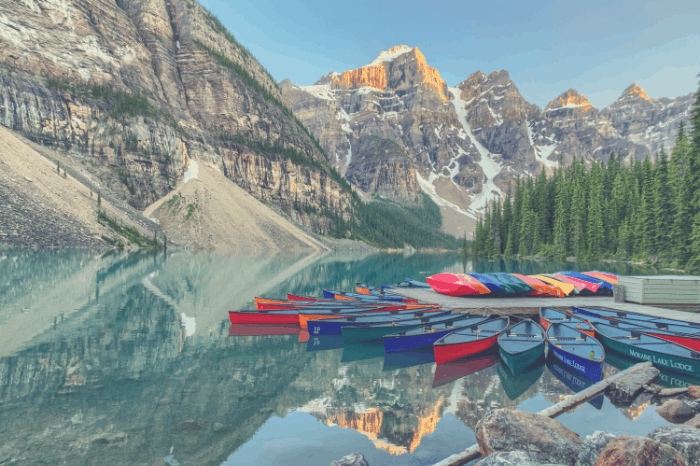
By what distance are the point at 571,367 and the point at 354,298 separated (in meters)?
17.2

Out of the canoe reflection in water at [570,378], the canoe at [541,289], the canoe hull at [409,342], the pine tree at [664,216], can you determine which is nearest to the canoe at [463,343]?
the canoe hull at [409,342]

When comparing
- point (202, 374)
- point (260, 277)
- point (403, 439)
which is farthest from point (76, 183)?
point (403, 439)

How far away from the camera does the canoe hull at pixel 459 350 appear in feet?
56.2

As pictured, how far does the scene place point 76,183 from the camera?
9444 cm

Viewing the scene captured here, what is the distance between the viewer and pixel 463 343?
17.4 meters

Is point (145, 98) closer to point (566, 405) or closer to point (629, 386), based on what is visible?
point (566, 405)

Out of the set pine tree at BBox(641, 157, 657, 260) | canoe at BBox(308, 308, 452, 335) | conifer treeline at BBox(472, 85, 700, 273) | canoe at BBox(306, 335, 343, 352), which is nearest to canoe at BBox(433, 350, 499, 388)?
canoe at BBox(308, 308, 452, 335)

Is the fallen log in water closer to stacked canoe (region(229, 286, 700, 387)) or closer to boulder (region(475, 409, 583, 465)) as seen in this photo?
boulder (region(475, 409, 583, 465))

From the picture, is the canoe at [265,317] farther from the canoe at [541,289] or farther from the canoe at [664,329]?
the canoe at [541,289]

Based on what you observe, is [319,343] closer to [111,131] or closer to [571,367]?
[571,367]

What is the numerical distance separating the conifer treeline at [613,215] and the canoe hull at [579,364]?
4281cm

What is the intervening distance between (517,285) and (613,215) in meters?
74.3

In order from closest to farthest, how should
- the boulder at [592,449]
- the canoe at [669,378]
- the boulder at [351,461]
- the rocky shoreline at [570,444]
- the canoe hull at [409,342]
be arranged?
the rocky shoreline at [570,444], the boulder at [592,449], the boulder at [351,461], the canoe at [669,378], the canoe hull at [409,342]

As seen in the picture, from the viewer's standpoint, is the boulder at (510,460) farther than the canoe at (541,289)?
No
